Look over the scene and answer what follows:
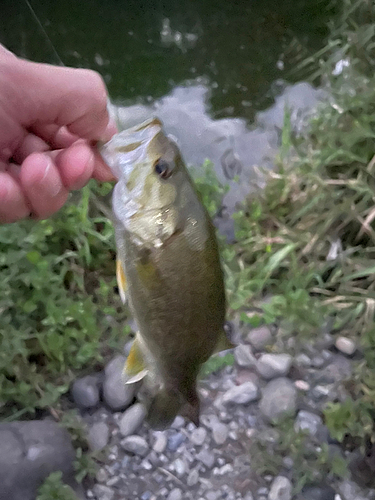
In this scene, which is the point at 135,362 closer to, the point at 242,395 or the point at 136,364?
the point at 136,364

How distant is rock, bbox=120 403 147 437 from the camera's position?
202 cm

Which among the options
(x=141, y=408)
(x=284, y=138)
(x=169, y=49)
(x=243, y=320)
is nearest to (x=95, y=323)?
(x=141, y=408)

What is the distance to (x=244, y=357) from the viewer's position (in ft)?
7.34

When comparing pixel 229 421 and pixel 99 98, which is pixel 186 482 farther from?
pixel 99 98

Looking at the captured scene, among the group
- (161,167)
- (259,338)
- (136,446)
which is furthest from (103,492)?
(161,167)

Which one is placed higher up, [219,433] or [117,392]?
[117,392]

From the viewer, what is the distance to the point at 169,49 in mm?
4082

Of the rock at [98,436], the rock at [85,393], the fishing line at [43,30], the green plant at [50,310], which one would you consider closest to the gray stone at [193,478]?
the rock at [98,436]

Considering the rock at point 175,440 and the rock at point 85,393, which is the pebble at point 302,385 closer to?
the rock at point 175,440

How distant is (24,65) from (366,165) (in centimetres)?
194

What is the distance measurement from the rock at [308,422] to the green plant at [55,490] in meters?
0.97

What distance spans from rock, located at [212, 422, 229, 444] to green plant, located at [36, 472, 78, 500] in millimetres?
644

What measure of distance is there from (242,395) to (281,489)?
416 millimetres

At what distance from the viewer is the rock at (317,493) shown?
5.97 feet
